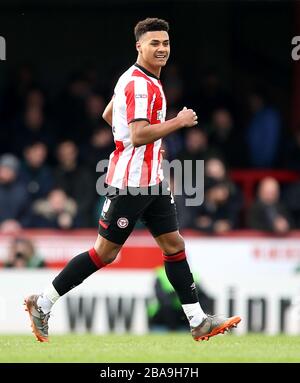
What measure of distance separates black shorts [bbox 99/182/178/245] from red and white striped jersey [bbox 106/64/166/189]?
7 centimetres

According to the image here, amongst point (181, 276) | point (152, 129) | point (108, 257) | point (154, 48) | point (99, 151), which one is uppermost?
point (154, 48)

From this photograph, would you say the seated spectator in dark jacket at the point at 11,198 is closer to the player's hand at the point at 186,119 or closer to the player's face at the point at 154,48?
the player's face at the point at 154,48

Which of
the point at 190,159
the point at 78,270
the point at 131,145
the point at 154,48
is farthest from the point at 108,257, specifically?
the point at 190,159

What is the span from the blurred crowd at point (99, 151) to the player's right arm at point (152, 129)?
5.72 metres

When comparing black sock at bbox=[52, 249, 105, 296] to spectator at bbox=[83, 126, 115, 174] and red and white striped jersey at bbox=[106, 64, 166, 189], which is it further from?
spectator at bbox=[83, 126, 115, 174]

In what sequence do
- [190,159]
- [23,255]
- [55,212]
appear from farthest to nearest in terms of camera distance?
[190,159] < [55,212] < [23,255]

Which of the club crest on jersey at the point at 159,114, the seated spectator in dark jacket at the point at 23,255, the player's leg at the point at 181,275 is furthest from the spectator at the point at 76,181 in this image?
the club crest on jersey at the point at 159,114

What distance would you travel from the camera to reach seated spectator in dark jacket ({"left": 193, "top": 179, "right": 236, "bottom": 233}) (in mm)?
14211

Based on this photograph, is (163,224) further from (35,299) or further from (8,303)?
(8,303)

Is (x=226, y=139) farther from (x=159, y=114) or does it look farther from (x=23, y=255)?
(x=159, y=114)

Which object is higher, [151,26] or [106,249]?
[151,26]

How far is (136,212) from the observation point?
28.1ft

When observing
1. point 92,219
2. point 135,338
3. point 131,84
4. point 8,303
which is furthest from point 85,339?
point 92,219

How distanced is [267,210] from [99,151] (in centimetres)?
225
